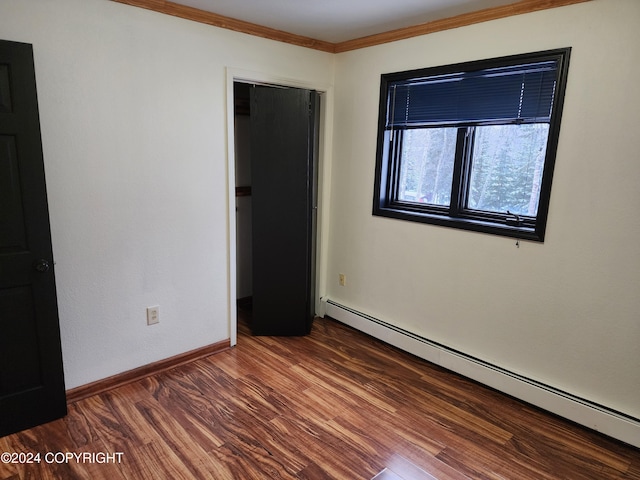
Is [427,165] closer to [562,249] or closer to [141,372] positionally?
[562,249]

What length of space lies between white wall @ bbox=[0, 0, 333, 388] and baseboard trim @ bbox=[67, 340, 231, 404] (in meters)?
0.04

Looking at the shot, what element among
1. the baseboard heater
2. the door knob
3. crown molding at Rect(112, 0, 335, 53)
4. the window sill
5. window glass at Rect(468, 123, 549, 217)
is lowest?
the baseboard heater

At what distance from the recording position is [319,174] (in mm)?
3385

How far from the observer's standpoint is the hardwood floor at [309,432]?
6.16 feet

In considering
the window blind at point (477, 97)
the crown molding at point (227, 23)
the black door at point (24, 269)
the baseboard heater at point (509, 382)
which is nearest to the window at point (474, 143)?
Answer: the window blind at point (477, 97)

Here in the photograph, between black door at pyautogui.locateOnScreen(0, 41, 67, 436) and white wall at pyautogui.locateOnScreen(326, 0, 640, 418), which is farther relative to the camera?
white wall at pyautogui.locateOnScreen(326, 0, 640, 418)

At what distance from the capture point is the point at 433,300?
283 centimetres

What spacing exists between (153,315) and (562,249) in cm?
250

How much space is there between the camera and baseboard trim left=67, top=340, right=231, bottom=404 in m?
2.34

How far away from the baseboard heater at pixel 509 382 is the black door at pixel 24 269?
2.14 m

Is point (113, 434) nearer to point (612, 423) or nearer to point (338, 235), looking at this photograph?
point (338, 235)

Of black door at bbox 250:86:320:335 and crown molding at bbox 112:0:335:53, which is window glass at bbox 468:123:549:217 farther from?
crown molding at bbox 112:0:335:53

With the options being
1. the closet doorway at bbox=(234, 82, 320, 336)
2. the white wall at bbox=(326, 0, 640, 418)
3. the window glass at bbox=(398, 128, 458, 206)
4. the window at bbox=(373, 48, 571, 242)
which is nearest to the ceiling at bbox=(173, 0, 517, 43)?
the white wall at bbox=(326, 0, 640, 418)

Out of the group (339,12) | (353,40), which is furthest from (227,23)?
(353,40)
